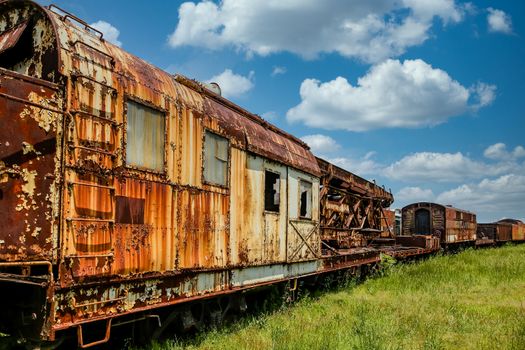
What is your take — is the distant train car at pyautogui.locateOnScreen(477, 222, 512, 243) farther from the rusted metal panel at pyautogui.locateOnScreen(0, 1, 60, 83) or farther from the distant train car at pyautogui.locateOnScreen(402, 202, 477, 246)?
the rusted metal panel at pyautogui.locateOnScreen(0, 1, 60, 83)

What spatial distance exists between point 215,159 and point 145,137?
1.82 meters

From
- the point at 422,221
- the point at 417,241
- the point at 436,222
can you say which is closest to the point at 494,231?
the point at 422,221

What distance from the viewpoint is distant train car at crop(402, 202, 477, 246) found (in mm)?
29000

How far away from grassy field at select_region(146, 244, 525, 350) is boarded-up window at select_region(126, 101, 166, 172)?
8.32 feet

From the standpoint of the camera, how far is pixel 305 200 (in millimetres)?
11922

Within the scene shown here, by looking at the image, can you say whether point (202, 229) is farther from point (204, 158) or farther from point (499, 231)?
point (499, 231)

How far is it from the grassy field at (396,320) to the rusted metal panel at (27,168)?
2.53 m

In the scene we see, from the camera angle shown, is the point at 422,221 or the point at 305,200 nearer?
the point at 305,200

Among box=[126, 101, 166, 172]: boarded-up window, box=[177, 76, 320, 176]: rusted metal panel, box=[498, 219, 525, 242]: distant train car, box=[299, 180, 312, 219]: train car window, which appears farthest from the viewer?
box=[498, 219, 525, 242]: distant train car

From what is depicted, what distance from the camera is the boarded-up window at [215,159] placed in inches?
303

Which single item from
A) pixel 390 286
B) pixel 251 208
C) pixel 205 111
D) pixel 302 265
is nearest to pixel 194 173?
pixel 205 111

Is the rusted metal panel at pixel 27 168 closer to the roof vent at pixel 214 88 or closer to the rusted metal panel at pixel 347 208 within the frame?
the roof vent at pixel 214 88

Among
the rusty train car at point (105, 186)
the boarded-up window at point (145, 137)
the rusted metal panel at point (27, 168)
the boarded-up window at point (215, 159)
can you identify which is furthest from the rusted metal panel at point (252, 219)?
the rusted metal panel at point (27, 168)

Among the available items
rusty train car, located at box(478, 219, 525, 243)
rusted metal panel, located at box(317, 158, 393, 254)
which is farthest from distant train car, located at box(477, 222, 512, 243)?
rusted metal panel, located at box(317, 158, 393, 254)
